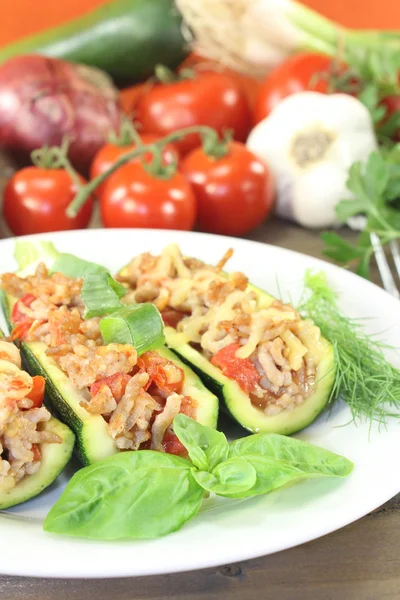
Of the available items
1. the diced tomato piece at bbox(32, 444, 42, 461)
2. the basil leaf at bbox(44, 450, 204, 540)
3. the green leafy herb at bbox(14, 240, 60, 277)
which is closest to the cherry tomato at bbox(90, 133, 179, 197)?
the green leafy herb at bbox(14, 240, 60, 277)

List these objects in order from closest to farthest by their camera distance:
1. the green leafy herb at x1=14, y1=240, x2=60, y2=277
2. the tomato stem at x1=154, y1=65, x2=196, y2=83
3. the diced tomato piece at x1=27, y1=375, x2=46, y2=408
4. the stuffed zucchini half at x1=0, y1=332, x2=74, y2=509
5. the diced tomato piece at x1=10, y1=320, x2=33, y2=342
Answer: the stuffed zucchini half at x1=0, y1=332, x2=74, y2=509 → the diced tomato piece at x1=27, y1=375, x2=46, y2=408 → the diced tomato piece at x1=10, y1=320, x2=33, y2=342 → the green leafy herb at x1=14, y1=240, x2=60, y2=277 → the tomato stem at x1=154, y1=65, x2=196, y2=83

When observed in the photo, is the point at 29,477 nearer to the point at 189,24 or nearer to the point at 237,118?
the point at 237,118

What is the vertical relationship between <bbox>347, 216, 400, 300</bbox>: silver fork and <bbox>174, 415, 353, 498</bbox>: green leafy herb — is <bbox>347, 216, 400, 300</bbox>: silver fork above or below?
below

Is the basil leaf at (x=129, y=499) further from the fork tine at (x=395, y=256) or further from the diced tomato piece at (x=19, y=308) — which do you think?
the fork tine at (x=395, y=256)

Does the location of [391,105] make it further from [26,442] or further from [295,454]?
[26,442]

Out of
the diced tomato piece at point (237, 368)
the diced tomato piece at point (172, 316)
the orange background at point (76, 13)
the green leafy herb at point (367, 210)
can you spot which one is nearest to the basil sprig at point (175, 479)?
the diced tomato piece at point (237, 368)

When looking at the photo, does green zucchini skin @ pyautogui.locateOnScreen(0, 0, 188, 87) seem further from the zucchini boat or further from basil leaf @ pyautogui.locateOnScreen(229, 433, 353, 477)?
basil leaf @ pyautogui.locateOnScreen(229, 433, 353, 477)

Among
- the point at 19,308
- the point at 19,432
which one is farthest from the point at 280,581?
the point at 19,308
